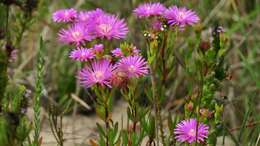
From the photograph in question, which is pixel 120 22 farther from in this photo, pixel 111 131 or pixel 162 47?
pixel 111 131

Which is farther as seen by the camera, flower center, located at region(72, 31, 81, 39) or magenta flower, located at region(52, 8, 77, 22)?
magenta flower, located at region(52, 8, 77, 22)

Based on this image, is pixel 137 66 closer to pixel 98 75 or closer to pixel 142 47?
pixel 98 75

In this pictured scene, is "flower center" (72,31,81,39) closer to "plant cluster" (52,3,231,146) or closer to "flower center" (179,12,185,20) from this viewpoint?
"plant cluster" (52,3,231,146)

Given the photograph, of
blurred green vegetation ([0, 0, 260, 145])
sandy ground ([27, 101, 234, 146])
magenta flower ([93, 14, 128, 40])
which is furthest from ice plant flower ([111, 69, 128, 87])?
blurred green vegetation ([0, 0, 260, 145])

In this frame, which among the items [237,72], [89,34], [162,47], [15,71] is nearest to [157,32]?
[162,47]

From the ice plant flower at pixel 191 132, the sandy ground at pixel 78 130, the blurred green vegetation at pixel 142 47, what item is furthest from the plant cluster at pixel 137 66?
the blurred green vegetation at pixel 142 47

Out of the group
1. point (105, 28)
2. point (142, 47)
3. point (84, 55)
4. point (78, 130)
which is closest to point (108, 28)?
point (105, 28)
